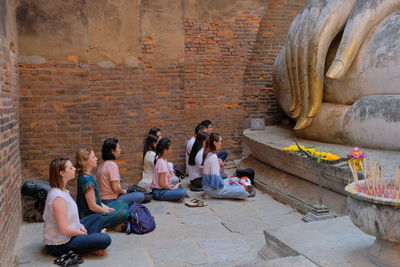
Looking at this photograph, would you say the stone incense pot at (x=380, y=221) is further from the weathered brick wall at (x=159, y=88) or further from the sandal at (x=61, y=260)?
the weathered brick wall at (x=159, y=88)

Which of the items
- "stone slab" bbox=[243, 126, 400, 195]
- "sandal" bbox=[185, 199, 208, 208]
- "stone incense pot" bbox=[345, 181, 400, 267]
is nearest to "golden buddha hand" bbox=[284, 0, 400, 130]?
"stone slab" bbox=[243, 126, 400, 195]

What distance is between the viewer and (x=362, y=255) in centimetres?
294

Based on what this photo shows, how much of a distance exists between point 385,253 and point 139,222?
250 centimetres

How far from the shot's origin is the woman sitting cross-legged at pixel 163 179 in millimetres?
5440

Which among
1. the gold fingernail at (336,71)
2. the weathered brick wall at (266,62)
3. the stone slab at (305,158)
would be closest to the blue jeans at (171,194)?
the stone slab at (305,158)

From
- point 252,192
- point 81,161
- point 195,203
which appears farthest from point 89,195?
point 252,192

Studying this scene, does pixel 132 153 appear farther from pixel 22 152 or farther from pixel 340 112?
pixel 340 112

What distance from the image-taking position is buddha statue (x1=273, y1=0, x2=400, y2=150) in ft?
16.9

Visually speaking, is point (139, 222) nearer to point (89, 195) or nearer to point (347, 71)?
point (89, 195)

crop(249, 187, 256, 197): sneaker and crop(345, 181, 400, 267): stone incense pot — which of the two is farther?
crop(249, 187, 256, 197): sneaker

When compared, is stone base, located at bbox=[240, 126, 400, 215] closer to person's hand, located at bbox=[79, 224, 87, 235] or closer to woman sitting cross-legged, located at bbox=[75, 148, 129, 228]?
woman sitting cross-legged, located at bbox=[75, 148, 129, 228]

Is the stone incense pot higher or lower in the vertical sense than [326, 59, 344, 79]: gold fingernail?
lower

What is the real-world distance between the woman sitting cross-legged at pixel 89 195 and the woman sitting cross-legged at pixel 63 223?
0.39 m

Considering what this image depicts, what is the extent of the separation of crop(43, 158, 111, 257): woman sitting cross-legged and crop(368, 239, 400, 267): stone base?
86.3 inches
